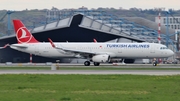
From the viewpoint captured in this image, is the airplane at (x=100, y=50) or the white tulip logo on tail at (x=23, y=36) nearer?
the airplane at (x=100, y=50)

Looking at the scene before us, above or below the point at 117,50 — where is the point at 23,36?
above

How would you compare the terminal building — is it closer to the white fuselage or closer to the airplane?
the airplane

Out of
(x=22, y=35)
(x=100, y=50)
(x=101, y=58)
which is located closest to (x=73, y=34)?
(x=22, y=35)

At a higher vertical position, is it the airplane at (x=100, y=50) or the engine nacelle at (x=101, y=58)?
the airplane at (x=100, y=50)

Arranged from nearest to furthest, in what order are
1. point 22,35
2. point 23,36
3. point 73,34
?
point 23,36
point 22,35
point 73,34

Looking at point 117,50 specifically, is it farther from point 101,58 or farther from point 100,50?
point 101,58

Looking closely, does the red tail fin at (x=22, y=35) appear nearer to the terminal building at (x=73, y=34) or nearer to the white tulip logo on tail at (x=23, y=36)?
the white tulip logo on tail at (x=23, y=36)

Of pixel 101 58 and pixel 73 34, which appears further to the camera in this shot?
pixel 73 34

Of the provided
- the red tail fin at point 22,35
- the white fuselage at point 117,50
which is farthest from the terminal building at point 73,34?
the white fuselage at point 117,50

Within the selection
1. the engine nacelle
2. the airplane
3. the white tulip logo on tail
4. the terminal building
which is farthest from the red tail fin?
the terminal building

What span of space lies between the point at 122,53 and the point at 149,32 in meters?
36.4

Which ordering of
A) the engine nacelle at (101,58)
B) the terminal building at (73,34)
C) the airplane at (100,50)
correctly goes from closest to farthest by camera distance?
the engine nacelle at (101,58) < the airplane at (100,50) < the terminal building at (73,34)
